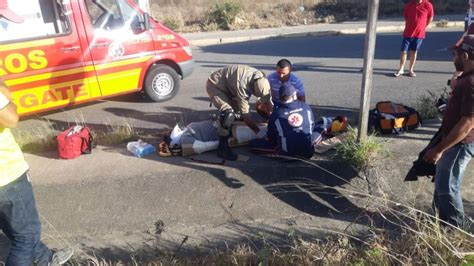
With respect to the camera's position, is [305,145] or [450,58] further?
[450,58]

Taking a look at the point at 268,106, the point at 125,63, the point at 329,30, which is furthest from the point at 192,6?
the point at 268,106

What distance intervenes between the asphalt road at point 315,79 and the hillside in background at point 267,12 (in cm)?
513

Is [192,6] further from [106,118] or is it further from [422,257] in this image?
[422,257]

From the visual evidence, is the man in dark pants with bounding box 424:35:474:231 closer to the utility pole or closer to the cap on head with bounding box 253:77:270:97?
the utility pole

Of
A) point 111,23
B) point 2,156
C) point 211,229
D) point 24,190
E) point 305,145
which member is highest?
point 111,23

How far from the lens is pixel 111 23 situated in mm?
6395

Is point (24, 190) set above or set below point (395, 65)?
above

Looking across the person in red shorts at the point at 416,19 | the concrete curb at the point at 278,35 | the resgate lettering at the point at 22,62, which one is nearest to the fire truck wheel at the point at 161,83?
the resgate lettering at the point at 22,62

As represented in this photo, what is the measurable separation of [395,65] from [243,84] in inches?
228

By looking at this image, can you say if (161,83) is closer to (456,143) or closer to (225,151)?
(225,151)

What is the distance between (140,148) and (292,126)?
6.19ft

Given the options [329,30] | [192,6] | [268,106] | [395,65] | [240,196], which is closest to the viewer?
[240,196]

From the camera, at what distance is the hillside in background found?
18.4m

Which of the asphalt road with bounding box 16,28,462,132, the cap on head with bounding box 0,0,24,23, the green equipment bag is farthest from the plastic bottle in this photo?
the green equipment bag
